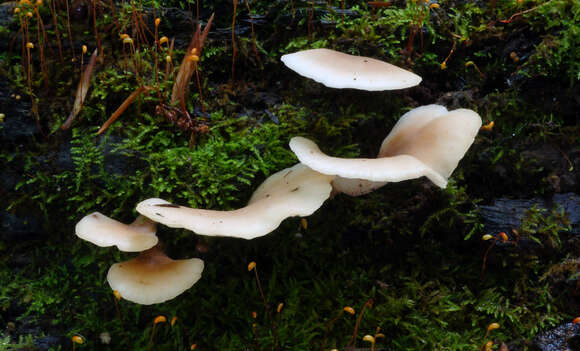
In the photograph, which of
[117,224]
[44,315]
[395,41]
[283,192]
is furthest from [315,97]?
[44,315]

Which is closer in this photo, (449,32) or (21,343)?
(21,343)

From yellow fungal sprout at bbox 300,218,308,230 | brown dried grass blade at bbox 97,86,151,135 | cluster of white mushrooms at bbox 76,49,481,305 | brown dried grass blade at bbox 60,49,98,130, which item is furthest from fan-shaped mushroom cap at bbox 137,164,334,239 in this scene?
brown dried grass blade at bbox 60,49,98,130

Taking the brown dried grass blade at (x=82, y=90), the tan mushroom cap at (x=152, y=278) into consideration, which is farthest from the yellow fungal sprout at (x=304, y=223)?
the brown dried grass blade at (x=82, y=90)

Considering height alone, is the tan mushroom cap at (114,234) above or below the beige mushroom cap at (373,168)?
below

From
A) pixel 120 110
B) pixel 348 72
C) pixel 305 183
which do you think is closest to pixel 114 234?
pixel 120 110

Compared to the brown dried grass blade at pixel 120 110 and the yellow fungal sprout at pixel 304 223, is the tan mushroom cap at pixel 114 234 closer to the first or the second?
the brown dried grass blade at pixel 120 110

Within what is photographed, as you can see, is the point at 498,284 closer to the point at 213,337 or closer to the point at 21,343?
the point at 213,337
